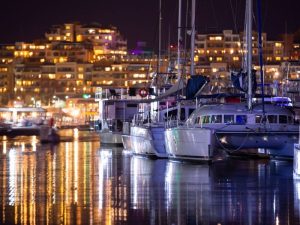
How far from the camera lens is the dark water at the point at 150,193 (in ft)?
74.9

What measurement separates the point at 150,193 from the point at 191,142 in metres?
10.7

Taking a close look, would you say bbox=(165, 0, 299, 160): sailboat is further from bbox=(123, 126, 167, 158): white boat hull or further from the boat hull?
bbox=(123, 126, 167, 158): white boat hull

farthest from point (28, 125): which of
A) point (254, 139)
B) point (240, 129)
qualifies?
point (254, 139)

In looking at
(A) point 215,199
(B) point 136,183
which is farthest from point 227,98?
(A) point 215,199

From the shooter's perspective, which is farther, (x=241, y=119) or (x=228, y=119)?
(x=228, y=119)

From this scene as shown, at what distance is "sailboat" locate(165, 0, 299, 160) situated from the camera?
3819 cm

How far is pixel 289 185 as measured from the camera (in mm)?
30047

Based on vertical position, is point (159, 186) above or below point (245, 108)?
below

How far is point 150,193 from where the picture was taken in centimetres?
2789

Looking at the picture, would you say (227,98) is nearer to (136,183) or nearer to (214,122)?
(214,122)

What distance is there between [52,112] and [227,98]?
13824cm

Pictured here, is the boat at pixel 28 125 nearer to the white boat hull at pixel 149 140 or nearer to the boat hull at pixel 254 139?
the white boat hull at pixel 149 140

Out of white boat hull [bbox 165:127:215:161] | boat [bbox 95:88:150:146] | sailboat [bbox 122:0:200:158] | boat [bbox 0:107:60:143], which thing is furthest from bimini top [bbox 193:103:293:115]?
boat [bbox 0:107:60:143]

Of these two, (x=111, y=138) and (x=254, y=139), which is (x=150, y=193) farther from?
(x=111, y=138)
